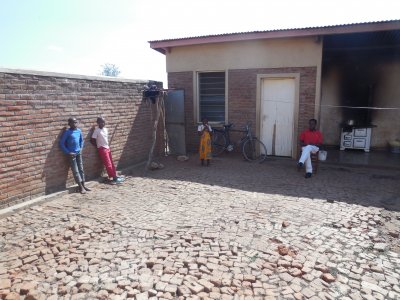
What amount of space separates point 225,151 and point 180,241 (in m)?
5.81

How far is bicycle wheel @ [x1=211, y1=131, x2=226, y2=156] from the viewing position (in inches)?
366

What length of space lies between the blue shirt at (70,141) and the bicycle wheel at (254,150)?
4665 mm

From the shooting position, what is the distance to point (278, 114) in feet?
28.8

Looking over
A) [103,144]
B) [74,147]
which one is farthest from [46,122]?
[103,144]

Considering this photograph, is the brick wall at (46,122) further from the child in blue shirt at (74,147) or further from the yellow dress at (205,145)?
the yellow dress at (205,145)

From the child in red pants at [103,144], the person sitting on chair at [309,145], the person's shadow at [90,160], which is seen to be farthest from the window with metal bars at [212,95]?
the person's shadow at [90,160]

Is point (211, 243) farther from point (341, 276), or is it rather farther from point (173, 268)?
point (341, 276)

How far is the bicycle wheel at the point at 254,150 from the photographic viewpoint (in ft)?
28.7

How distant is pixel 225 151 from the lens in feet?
31.2

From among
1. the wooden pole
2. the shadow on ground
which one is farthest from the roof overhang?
the shadow on ground

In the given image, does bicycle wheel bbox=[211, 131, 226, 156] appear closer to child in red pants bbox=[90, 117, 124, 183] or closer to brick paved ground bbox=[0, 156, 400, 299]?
brick paved ground bbox=[0, 156, 400, 299]

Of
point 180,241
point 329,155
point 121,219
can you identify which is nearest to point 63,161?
point 121,219

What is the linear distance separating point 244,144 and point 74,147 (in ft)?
15.6

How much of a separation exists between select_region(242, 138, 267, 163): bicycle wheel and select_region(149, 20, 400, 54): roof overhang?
2924mm
